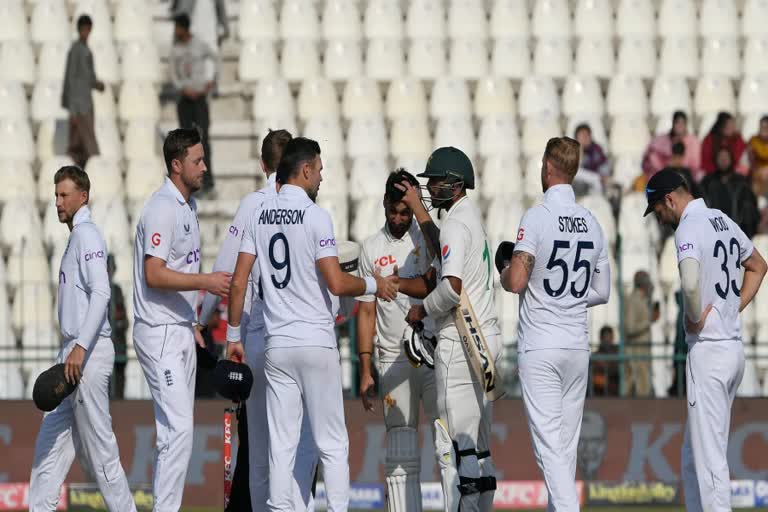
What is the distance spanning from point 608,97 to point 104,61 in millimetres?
6180

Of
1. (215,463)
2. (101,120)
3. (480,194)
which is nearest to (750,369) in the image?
(480,194)

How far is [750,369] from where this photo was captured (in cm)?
1382

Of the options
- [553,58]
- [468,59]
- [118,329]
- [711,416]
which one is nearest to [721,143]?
[553,58]

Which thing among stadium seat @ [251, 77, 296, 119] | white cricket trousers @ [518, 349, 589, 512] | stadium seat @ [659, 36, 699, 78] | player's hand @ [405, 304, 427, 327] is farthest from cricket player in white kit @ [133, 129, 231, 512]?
stadium seat @ [659, 36, 699, 78]

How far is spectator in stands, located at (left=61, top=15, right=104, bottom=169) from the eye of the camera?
16.8 metres

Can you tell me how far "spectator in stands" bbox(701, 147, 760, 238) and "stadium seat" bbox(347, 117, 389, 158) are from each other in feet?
12.7

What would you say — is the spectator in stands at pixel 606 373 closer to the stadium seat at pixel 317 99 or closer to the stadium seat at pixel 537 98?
the stadium seat at pixel 537 98

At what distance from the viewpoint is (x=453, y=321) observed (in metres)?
9.12

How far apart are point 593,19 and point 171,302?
35.6 feet

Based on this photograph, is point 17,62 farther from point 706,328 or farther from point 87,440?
point 706,328

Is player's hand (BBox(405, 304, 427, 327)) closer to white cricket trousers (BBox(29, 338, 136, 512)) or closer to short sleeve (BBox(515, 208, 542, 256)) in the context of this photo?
short sleeve (BBox(515, 208, 542, 256))

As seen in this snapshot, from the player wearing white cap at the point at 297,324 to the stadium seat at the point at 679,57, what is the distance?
10536 millimetres

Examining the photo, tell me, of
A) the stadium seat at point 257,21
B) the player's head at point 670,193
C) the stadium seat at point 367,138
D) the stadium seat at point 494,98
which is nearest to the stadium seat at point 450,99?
the stadium seat at point 494,98

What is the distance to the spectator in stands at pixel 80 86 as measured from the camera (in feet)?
55.1
